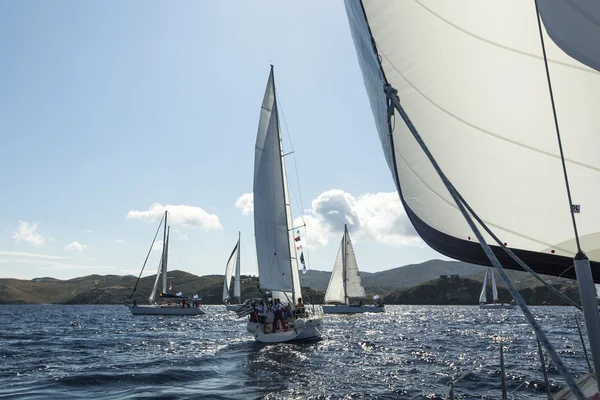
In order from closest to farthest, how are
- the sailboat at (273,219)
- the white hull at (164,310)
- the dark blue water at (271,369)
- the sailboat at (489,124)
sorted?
the sailboat at (489,124)
the dark blue water at (271,369)
the sailboat at (273,219)
the white hull at (164,310)

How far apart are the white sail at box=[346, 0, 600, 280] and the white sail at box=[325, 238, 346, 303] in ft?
197

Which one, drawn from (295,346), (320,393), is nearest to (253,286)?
(295,346)

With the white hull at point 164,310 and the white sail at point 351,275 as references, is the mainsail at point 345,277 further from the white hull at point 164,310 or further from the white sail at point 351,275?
the white hull at point 164,310

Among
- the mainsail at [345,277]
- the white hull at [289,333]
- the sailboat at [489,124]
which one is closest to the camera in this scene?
the sailboat at [489,124]

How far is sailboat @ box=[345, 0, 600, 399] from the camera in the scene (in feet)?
14.4

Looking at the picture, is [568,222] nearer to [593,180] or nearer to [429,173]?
[593,180]

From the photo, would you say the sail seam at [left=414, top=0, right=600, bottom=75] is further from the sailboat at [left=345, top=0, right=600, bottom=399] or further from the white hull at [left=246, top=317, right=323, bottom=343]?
the white hull at [left=246, top=317, right=323, bottom=343]

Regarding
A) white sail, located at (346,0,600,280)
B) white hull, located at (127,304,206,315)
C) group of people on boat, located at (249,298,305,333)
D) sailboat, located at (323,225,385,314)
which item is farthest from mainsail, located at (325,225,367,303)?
white sail, located at (346,0,600,280)

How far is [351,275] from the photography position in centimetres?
6519

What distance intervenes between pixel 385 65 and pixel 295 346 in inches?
862

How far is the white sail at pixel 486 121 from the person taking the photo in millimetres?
4387

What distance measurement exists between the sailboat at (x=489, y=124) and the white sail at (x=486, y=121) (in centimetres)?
1

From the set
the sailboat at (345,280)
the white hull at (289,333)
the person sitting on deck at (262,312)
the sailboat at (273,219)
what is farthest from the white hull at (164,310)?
the white hull at (289,333)

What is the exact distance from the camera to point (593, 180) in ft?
14.4
